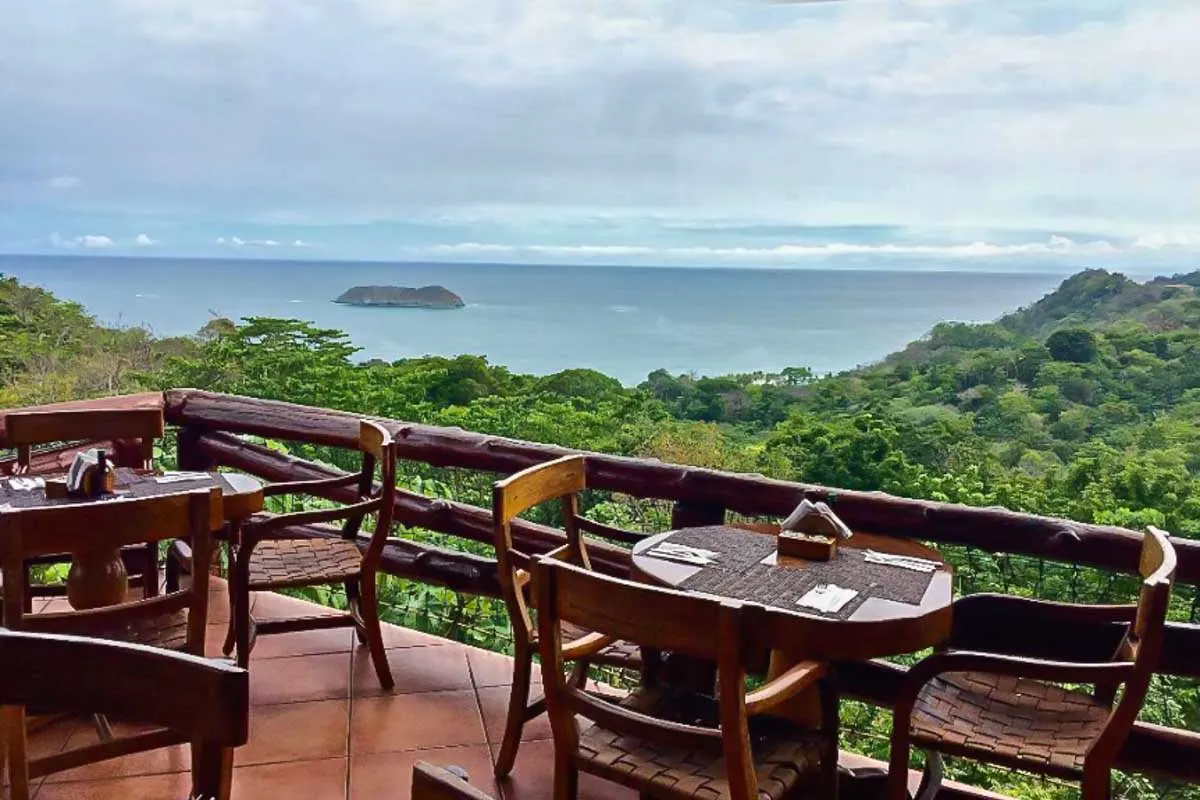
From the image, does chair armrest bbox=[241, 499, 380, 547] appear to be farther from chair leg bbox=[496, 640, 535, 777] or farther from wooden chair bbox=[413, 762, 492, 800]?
wooden chair bbox=[413, 762, 492, 800]

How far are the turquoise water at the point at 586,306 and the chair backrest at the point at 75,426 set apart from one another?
6185mm

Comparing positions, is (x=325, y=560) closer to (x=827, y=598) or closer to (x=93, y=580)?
(x=93, y=580)

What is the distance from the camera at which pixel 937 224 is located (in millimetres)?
13859

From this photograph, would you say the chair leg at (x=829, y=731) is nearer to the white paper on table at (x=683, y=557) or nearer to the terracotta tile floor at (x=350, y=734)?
the white paper on table at (x=683, y=557)

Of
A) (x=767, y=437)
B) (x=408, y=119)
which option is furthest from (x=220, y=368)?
(x=408, y=119)

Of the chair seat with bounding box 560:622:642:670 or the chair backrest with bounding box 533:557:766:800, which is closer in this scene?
the chair backrest with bounding box 533:557:766:800

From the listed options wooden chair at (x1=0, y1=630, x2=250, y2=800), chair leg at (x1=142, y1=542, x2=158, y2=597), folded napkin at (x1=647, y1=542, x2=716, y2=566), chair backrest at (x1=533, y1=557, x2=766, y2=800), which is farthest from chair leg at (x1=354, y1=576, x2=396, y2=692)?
wooden chair at (x1=0, y1=630, x2=250, y2=800)

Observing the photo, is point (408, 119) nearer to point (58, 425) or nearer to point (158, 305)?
point (158, 305)

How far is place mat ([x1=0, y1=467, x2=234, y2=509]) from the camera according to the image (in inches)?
111

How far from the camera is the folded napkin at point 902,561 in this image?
2459 mm

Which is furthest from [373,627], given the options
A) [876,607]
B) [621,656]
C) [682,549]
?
[876,607]

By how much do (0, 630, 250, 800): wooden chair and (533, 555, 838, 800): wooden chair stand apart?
743 mm

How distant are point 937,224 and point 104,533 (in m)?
13.5

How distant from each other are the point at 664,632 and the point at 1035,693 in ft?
4.05
